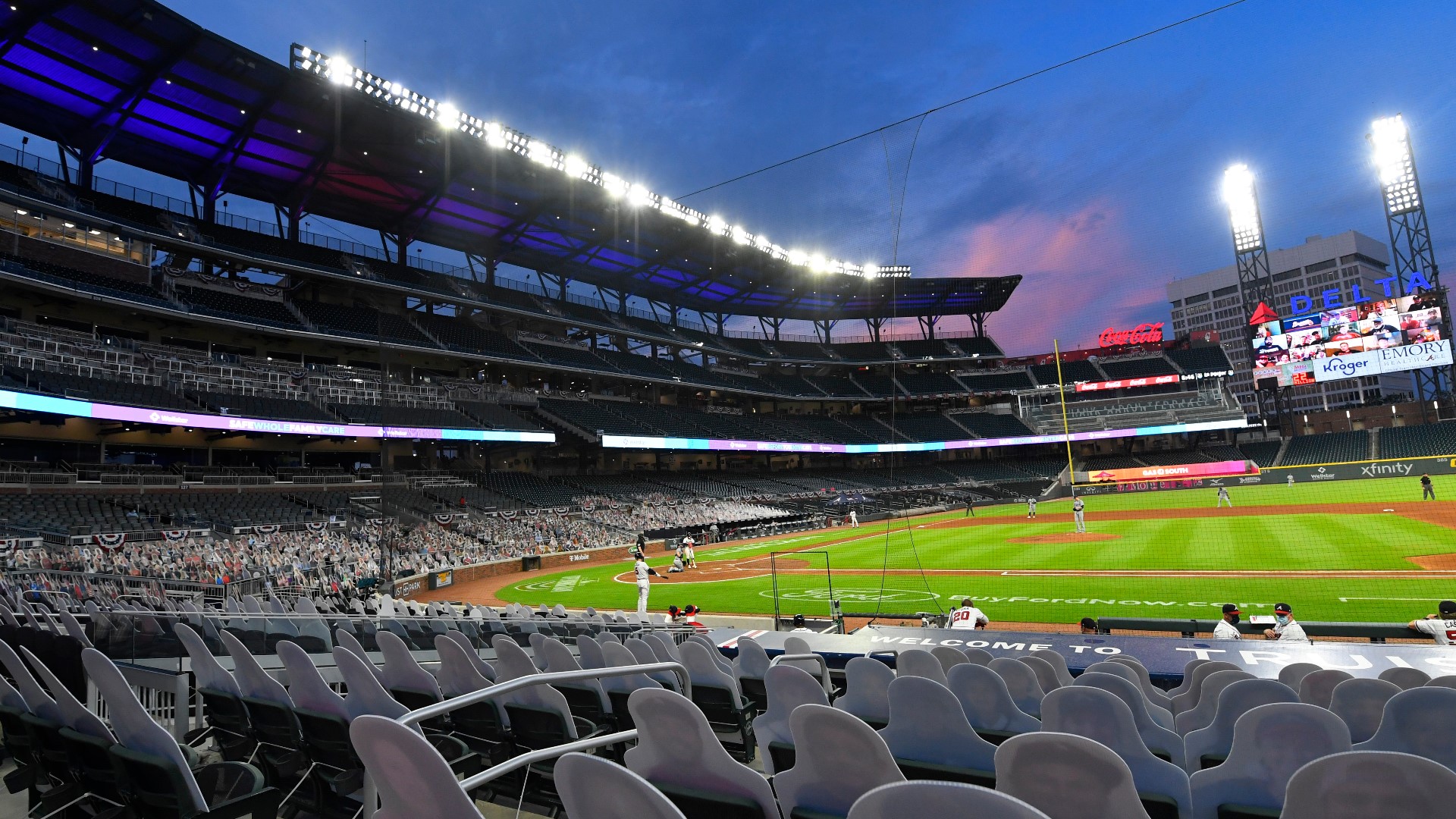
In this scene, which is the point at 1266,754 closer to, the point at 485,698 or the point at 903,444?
the point at 485,698

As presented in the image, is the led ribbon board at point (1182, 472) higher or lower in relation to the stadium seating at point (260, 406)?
lower

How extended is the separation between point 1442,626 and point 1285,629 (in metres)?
2.19

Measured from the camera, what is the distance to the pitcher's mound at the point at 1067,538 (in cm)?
2794

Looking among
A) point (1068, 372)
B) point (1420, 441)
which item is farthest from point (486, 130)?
point (1420, 441)

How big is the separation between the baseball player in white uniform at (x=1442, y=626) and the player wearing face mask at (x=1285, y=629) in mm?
1463

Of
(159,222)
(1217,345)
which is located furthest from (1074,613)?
(1217,345)

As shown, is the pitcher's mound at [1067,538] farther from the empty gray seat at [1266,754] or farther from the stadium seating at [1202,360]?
the stadium seating at [1202,360]

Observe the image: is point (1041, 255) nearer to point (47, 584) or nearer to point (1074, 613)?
point (1074, 613)

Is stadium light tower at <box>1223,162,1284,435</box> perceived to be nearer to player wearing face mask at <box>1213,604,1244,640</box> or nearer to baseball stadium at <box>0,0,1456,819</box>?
baseball stadium at <box>0,0,1456,819</box>

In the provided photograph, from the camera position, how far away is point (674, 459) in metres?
61.1

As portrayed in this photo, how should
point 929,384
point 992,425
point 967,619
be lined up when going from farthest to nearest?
point 929,384
point 992,425
point 967,619

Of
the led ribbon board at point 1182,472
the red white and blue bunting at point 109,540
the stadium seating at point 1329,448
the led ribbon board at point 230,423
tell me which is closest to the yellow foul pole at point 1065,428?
the led ribbon board at point 1182,472

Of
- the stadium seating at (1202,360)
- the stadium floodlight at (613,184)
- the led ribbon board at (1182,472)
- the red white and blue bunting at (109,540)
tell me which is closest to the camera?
the red white and blue bunting at (109,540)

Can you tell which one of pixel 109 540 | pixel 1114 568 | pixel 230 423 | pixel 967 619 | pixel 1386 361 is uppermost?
pixel 1386 361
